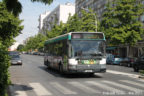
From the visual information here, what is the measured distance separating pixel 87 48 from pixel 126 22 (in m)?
26.7

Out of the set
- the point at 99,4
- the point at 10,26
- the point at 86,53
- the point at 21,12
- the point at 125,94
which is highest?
the point at 99,4

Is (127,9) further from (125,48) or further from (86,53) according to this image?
(86,53)

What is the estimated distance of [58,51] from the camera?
1656 centimetres

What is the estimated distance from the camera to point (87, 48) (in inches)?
553

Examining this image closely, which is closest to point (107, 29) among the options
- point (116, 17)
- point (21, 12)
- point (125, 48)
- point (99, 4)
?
point (116, 17)

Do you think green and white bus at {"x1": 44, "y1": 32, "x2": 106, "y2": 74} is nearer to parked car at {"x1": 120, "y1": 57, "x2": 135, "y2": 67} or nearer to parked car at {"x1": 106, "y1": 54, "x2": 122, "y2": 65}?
parked car at {"x1": 120, "y1": 57, "x2": 135, "y2": 67}

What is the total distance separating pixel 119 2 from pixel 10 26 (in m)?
19.6

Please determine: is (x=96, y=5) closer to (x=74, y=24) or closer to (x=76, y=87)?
(x=74, y=24)

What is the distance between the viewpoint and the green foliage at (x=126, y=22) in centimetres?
3778

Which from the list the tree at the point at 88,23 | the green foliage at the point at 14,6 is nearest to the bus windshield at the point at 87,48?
the green foliage at the point at 14,6

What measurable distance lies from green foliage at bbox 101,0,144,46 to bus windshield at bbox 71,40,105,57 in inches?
967

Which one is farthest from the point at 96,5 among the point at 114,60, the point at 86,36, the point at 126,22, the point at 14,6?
the point at 14,6

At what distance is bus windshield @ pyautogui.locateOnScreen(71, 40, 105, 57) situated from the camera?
13.9 meters

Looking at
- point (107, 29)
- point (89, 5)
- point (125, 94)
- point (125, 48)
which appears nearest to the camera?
point (125, 94)
